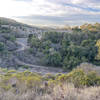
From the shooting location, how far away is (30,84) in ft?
19.1

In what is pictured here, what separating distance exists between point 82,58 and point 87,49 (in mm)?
3196

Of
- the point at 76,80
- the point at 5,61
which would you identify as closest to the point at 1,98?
the point at 76,80

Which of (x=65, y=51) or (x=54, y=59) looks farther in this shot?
(x=65, y=51)

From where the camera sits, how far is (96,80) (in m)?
7.28

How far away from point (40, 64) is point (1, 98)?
940 inches

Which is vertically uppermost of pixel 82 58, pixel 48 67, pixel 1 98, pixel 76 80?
pixel 1 98

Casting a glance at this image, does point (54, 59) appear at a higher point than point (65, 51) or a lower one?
lower

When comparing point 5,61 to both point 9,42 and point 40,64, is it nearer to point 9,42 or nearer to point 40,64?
point 40,64

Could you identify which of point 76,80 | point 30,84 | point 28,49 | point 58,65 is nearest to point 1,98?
point 30,84

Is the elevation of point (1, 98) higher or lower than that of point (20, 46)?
higher

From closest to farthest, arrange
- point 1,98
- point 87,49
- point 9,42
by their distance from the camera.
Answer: point 1,98, point 87,49, point 9,42

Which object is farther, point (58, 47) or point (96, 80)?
point (58, 47)

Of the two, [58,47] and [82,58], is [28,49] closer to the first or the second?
[58,47]

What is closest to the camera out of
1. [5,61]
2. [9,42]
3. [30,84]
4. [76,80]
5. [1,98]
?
[1,98]
